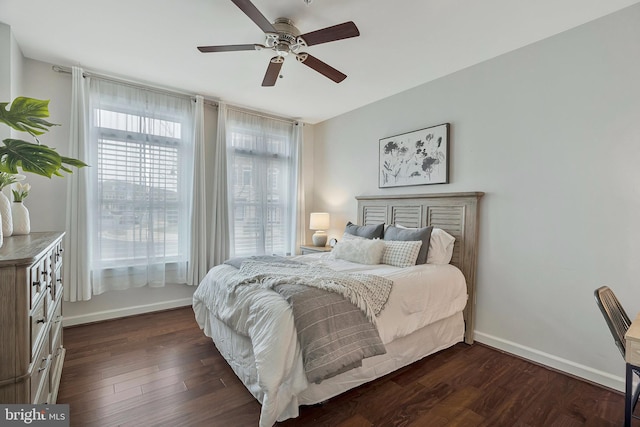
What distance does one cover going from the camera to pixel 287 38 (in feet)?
7.30

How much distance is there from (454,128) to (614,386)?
244cm

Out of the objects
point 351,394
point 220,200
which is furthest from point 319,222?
point 351,394

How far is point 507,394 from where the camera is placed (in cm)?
203

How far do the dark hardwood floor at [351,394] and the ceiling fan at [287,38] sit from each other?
2.44m

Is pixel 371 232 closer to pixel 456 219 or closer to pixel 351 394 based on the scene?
pixel 456 219

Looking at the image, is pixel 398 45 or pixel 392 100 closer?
pixel 398 45

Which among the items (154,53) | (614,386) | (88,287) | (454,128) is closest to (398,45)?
(454,128)

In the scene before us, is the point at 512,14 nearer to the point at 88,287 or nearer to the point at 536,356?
the point at 536,356

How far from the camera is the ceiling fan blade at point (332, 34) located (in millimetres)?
1905

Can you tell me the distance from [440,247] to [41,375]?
2.98 m

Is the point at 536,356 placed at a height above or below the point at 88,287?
below

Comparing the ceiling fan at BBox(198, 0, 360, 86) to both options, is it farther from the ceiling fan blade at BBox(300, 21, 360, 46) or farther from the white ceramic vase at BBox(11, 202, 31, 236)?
the white ceramic vase at BBox(11, 202, 31, 236)

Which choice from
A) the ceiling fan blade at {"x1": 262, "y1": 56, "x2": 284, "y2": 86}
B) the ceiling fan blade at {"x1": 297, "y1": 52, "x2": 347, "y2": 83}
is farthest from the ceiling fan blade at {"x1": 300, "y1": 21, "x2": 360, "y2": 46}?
the ceiling fan blade at {"x1": 262, "y1": 56, "x2": 284, "y2": 86}

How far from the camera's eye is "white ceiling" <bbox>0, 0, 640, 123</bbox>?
2.09 metres
